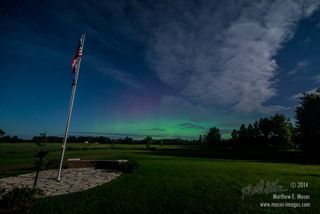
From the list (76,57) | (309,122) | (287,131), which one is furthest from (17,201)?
(287,131)

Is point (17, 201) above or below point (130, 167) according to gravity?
below

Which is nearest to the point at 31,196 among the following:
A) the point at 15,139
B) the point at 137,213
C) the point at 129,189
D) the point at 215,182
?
the point at 137,213

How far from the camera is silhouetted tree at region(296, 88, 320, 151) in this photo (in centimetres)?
4236

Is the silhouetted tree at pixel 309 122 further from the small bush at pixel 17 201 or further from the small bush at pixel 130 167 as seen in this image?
the small bush at pixel 17 201

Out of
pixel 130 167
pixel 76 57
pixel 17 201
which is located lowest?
pixel 17 201

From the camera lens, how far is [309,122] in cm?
4356

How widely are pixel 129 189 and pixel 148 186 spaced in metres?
1.06

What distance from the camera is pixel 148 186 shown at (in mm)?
10555

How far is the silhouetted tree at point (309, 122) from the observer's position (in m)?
42.4
